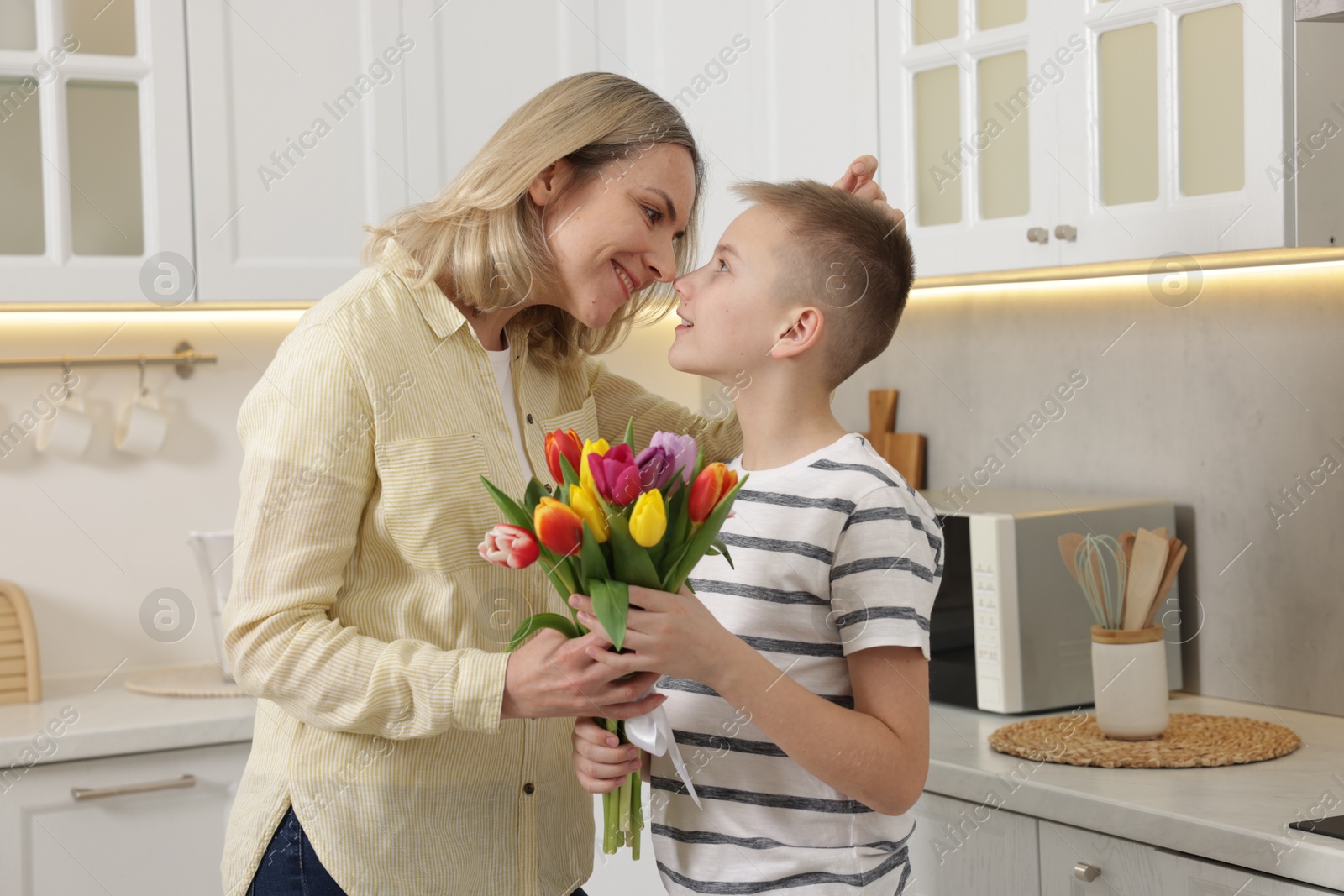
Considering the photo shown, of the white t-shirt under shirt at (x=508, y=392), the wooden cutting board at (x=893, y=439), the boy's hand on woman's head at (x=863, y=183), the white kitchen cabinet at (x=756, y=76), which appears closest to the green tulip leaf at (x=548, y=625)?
the white t-shirt under shirt at (x=508, y=392)

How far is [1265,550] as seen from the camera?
192 cm

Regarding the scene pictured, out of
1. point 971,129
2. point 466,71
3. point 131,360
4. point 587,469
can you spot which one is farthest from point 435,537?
point 131,360

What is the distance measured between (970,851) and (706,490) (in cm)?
94

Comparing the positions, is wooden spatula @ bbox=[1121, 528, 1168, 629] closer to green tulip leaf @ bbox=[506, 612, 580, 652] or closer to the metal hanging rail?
green tulip leaf @ bbox=[506, 612, 580, 652]

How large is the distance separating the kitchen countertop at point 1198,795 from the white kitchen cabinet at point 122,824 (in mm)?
Result: 1140

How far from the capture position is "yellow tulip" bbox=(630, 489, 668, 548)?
0.92 meters

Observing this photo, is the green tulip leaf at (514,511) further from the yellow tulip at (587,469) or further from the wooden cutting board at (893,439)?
the wooden cutting board at (893,439)

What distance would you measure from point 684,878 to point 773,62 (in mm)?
1527

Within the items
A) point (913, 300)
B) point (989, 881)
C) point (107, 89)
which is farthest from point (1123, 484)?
point (107, 89)

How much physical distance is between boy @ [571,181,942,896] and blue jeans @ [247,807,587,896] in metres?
0.27

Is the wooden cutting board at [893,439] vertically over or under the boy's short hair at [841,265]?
under

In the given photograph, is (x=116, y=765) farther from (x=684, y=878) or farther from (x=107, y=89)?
(x=684, y=878)

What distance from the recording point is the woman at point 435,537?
43.0 inches

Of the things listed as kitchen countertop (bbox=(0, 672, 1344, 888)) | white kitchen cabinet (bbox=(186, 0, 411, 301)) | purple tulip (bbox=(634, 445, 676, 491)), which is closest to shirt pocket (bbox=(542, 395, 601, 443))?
purple tulip (bbox=(634, 445, 676, 491))
